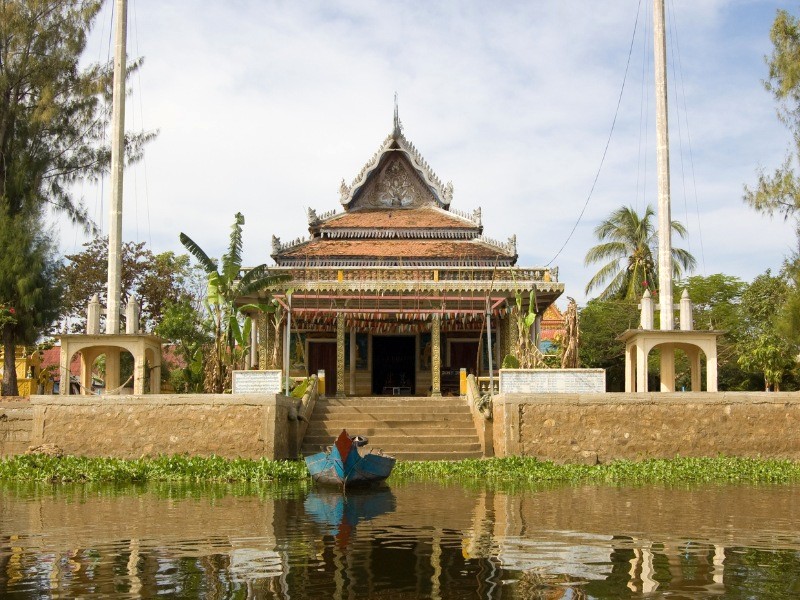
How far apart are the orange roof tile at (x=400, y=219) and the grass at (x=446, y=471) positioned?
44.9ft

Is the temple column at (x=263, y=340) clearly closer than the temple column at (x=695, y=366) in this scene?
No

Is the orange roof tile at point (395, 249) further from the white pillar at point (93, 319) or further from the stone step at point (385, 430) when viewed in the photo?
the white pillar at point (93, 319)

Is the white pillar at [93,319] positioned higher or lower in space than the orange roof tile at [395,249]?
lower

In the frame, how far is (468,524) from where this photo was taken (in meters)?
9.25

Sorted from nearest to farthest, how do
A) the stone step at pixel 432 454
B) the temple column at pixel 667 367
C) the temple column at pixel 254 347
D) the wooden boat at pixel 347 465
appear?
the wooden boat at pixel 347 465
the stone step at pixel 432 454
the temple column at pixel 667 367
the temple column at pixel 254 347

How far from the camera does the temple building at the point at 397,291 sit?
72.7ft

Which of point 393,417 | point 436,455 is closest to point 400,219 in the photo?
point 393,417

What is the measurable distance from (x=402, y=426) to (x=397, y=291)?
568 centimetres

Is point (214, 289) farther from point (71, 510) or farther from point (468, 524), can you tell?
point (468, 524)

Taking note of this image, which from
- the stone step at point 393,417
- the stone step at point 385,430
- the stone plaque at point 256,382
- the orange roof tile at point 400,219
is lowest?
the stone step at point 385,430

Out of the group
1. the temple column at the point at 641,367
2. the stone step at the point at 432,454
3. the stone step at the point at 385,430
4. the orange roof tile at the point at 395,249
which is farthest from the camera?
the orange roof tile at the point at 395,249

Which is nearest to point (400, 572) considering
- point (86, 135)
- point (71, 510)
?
point (71, 510)

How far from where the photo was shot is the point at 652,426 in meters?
15.7

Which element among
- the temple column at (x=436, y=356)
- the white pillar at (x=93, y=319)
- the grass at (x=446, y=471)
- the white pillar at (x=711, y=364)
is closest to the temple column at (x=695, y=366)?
the white pillar at (x=711, y=364)
